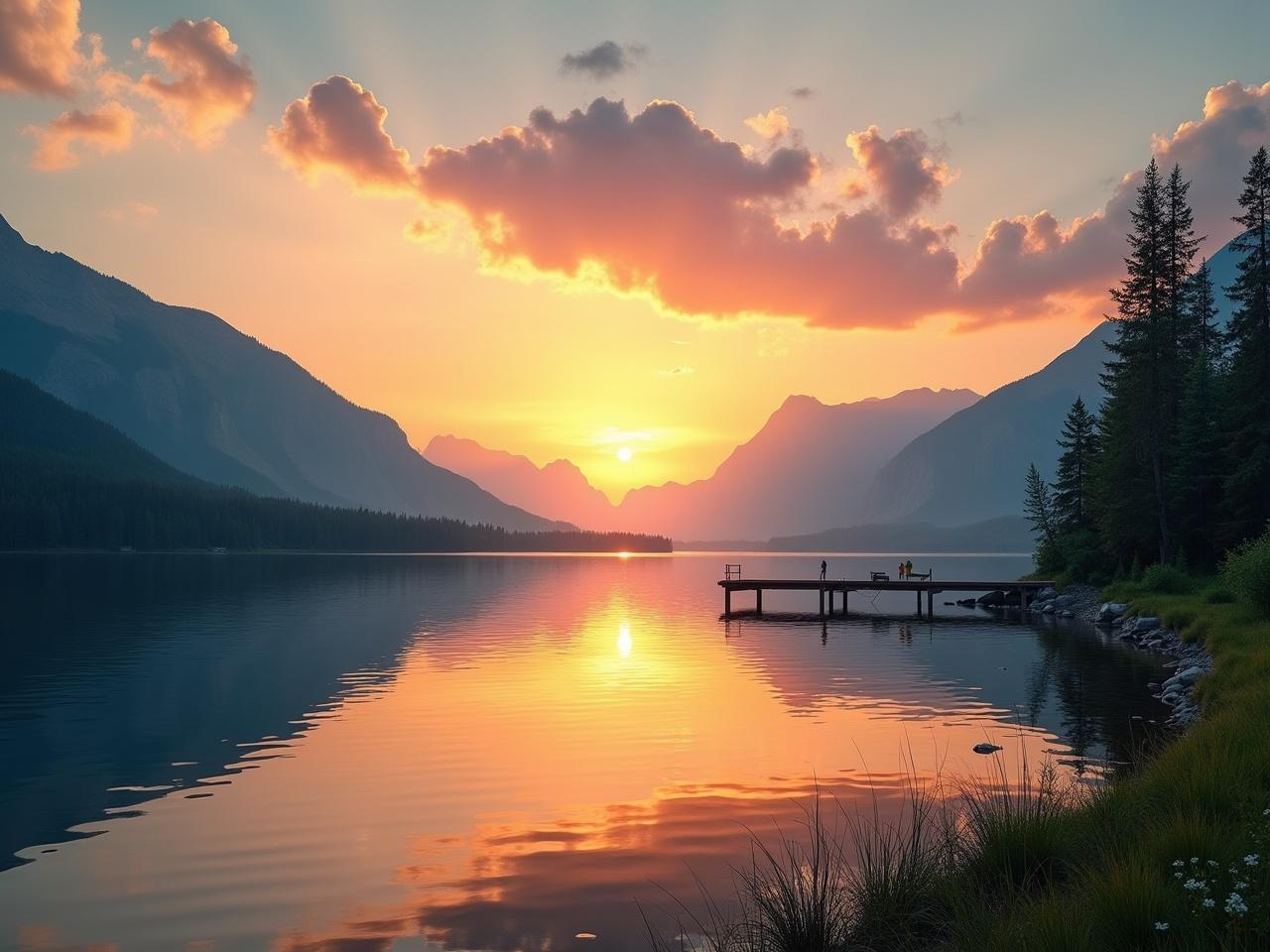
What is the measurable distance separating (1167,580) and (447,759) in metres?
52.2

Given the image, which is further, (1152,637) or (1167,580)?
(1167,580)

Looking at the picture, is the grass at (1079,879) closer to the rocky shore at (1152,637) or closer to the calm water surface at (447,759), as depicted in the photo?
the calm water surface at (447,759)

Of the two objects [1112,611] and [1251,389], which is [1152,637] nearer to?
[1112,611]

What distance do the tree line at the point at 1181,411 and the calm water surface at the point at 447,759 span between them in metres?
14.2

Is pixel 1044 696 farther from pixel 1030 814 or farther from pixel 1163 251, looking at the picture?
pixel 1163 251

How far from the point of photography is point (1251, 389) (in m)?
56.7

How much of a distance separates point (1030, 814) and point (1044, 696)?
1009 inches

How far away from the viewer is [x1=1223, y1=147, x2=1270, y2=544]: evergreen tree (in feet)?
184

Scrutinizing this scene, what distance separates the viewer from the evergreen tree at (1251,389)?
2206 inches

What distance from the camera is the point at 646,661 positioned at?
48250mm

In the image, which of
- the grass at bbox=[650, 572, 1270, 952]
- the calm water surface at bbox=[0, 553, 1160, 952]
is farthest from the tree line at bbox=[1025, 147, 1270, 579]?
the grass at bbox=[650, 572, 1270, 952]

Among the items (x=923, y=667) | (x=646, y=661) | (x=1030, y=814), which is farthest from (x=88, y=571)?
(x=1030, y=814)

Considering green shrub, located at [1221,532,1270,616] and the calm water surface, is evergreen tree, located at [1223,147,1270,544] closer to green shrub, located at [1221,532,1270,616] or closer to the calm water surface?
the calm water surface

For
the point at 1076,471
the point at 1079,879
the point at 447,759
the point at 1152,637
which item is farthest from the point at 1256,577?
the point at 1076,471
